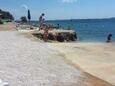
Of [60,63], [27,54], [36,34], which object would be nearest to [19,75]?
[60,63]

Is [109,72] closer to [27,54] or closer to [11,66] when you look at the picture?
[27,54]

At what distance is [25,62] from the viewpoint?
14.9 meters

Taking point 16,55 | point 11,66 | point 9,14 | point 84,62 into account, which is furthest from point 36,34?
point 9,14

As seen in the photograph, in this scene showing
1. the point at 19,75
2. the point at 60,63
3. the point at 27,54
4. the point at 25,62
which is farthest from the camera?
the point at 27,54

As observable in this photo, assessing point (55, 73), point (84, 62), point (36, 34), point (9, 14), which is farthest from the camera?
point (9, 14)

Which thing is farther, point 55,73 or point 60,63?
point 60,63

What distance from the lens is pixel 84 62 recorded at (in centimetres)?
1958

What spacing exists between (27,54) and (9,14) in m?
110

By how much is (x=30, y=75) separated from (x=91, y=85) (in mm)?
2053

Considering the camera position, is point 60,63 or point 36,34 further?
point 36,34

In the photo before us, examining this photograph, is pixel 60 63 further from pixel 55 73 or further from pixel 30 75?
Answer: pixel 30 75

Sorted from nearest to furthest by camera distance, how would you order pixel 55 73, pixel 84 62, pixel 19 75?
pixel 19 75
pixel 55 73
pixel 84 62

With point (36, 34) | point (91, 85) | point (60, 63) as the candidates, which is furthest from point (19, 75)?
point (36, 34)

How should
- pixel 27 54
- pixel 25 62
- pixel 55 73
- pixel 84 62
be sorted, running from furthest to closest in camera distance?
1. pixel 84 62
2. pixel 27 54
3. pixel 25 62
4. pixel 55 73
